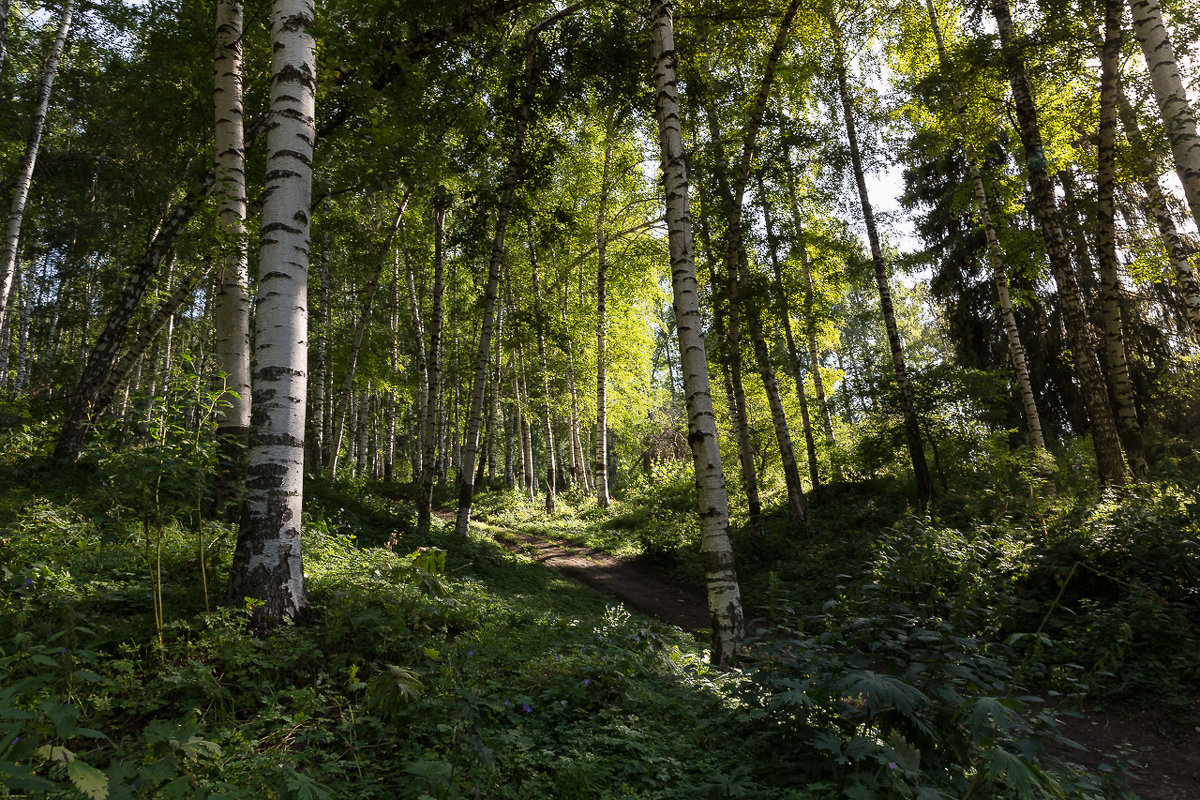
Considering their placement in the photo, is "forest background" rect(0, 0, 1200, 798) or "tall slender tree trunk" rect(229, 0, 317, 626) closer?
"forest background" rect(0, 0, 1200, 798)

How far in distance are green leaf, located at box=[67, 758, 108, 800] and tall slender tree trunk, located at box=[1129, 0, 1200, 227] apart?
31.4 ft

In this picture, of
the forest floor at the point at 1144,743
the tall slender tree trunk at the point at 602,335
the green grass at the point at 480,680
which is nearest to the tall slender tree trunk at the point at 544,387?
the tall slender tree trunk at the point at 602,335

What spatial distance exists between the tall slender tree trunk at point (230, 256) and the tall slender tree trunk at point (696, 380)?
5.01m

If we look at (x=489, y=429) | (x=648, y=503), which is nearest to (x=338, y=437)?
(x=489, y=429)

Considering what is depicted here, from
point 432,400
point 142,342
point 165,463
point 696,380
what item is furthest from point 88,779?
point 432,400

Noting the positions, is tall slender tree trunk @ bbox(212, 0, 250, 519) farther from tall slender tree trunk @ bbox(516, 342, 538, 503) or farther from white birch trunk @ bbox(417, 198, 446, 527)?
tall slender tree trunk @ bbox(516, 342, 538, 503)

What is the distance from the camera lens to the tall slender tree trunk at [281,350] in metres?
4.07

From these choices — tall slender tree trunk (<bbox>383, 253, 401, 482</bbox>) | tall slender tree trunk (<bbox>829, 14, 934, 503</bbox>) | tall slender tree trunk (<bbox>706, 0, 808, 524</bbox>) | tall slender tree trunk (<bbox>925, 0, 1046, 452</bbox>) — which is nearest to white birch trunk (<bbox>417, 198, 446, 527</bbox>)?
tall slender tree trunk (<bbox>383, 253, 401, 482</bbox>)

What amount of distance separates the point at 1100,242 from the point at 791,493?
7305 millimetres

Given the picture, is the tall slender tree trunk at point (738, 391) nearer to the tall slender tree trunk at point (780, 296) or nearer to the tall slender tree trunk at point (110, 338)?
the tall slender tree trunk at point (780, 296)

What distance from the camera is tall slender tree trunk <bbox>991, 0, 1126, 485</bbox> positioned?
27.8 ft

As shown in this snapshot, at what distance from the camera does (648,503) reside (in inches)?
730

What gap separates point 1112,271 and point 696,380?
7759mm

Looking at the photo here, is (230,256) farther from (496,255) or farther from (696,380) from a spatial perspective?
(496,255)
